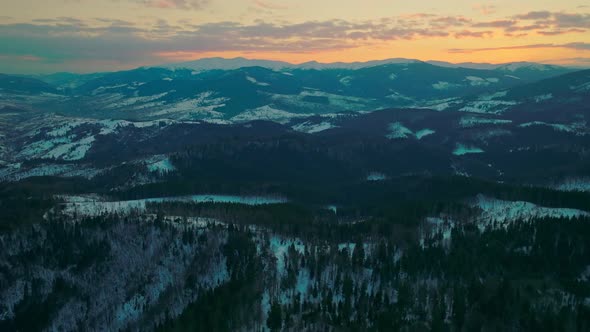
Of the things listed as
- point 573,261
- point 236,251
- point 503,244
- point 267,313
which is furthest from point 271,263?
point 573,261

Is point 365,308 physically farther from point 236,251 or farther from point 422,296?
point 236,251

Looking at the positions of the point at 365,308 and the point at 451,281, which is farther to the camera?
the point at 451,281

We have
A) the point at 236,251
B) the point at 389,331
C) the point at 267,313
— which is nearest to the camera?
the point at 389,331

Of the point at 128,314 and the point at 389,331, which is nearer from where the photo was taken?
the point at 389,331

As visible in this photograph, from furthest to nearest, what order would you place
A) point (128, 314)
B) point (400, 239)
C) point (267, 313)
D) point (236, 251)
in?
point (400, 239)
point (236, 251)
point (128, 314)
point (267, 313)

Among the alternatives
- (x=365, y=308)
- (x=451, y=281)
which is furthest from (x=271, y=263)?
(x=451, y=281)

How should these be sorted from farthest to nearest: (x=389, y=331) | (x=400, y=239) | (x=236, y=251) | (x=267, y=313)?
(x=400, y=239), (x=236, y=251), (x=267, y=313), (x=389, y=331)

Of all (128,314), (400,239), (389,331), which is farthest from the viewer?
(400,239)

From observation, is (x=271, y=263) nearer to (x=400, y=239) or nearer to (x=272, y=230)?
(x=272, y=230)

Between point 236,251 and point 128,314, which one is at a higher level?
point 236,251
